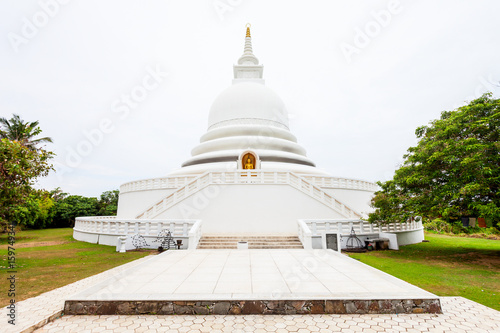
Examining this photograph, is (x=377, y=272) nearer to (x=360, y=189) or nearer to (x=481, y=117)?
(x=481, y=117)

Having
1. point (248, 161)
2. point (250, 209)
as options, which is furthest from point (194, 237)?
point (248, 161)

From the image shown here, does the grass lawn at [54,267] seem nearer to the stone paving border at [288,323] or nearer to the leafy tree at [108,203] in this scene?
the stone paving border at [288,323]

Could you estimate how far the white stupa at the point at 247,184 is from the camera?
52.6 ft

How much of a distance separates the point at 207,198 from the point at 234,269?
29.8 ft

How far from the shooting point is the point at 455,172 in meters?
10.9

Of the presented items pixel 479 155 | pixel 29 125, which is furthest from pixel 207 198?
pixel 29 125

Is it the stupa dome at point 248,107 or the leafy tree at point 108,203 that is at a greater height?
the stupa dome at point 248,107

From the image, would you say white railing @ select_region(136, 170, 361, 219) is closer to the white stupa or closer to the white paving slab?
the white stupa

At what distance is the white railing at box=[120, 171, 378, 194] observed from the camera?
1877 centimetres

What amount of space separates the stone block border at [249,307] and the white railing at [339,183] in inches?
531

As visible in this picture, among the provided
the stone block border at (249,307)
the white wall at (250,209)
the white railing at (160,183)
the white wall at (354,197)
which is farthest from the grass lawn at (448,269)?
the white railing at (160,183)

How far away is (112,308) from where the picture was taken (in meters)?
5.02

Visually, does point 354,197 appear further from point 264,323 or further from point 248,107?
point 264,323

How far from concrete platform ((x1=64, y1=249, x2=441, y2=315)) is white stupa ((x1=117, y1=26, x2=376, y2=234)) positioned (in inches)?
313
